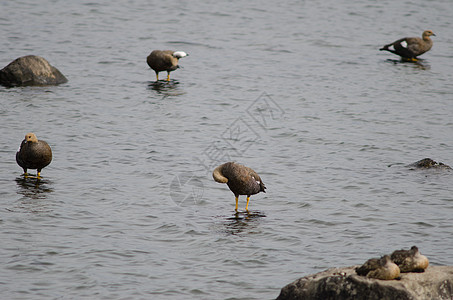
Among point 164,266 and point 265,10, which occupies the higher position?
point 265,10

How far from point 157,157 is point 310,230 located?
529cm

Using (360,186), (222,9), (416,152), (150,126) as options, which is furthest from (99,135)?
(222,9)

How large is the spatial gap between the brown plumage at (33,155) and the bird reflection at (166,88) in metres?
8.90

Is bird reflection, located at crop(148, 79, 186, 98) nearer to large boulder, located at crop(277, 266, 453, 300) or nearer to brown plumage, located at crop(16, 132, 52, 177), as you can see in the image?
brown plumage, located at crop(16, 132, 52, 177)

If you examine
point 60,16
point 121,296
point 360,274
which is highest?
point 60,16

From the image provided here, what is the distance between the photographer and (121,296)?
32.1ft

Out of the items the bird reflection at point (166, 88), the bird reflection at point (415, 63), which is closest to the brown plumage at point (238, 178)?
the bird reflection at point (166, 88)

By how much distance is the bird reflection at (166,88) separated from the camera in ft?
76.5

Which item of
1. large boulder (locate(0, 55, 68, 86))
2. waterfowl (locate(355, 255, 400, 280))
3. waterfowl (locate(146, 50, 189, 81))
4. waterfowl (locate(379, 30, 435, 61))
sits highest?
waterfowl (locate(379, 30, 435, 61))

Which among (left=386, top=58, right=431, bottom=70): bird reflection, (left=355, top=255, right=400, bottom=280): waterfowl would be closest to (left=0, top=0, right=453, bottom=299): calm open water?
(left=386, top=58, right=431, bottom=70): bird reflection

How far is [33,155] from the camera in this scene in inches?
557

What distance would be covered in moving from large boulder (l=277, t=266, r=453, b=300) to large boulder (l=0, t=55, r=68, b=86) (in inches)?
638

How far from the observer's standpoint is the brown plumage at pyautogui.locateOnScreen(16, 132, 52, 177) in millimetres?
14164

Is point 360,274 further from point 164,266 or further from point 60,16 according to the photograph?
point 60,16
